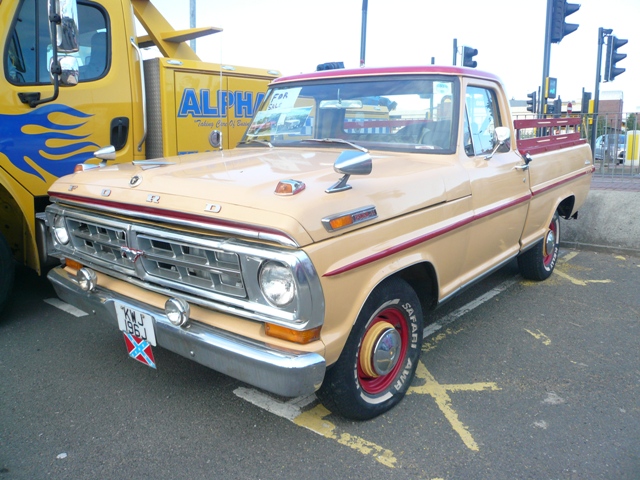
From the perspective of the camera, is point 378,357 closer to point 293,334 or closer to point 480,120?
point 293,334

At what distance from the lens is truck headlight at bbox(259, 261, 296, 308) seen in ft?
8.01

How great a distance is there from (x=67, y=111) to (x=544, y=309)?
431 cm

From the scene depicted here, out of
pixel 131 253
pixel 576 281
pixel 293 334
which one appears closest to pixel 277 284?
pixel 293 334

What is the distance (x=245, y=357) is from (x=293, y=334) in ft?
0.77

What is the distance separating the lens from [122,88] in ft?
15.9

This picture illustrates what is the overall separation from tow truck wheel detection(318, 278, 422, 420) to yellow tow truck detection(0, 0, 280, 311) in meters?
2.21

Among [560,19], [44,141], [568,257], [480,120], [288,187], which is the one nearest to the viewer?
[288,187]

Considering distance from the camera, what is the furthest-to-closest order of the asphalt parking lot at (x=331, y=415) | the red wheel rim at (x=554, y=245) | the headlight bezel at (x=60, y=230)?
the red wheel rim at (x=554, y=245), the headlight bezel at (x=60, y=230), the asphalt parking lot at (x=331, y=415)

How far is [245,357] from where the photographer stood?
97.8 inches

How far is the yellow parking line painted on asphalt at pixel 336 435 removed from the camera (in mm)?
2806

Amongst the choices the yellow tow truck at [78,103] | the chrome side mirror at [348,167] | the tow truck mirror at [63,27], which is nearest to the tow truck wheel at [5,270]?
the yellow tow truck at [78,103]

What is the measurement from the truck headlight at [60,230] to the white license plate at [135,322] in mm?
824

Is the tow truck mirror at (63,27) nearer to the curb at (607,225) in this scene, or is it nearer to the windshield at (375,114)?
the windshield at (375,114)

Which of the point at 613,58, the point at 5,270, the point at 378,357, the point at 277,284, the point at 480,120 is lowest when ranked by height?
the point at 378,357
